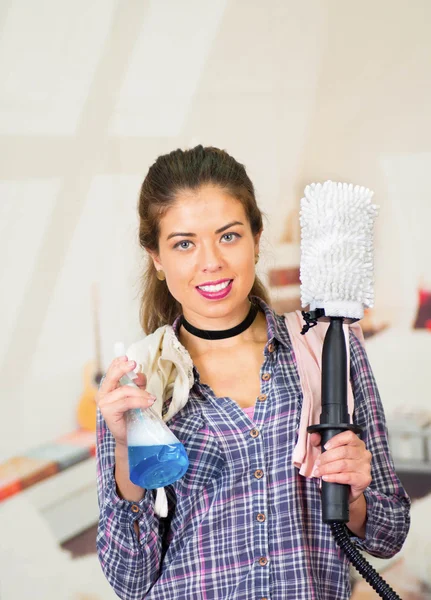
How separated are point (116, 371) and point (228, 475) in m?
0.28

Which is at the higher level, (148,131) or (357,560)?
(148,131)

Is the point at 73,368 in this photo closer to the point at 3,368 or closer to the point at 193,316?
the point at 3,368

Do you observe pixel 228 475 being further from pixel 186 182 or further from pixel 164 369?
pixel 186 182

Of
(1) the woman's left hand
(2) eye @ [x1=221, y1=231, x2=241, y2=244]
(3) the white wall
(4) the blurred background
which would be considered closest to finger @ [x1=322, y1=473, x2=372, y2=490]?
(1) the woman's left hand

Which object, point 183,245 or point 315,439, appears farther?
point 183,245

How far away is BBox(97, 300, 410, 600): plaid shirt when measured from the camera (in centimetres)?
120

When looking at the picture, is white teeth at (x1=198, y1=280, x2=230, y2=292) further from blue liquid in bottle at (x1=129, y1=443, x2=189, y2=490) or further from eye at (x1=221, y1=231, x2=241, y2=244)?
blue liquid in bottle at (x1=129, y1=443, x2=189, y2=490)

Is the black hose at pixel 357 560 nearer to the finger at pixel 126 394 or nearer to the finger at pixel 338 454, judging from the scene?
the finger at pixel 338 454

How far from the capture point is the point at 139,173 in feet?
7.31

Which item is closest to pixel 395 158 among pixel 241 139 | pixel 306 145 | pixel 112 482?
pixel 306 145

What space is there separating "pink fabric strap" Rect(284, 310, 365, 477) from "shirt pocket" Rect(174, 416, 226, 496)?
132 millimetres

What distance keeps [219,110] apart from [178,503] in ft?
4.45

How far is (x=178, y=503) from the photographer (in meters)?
1.25

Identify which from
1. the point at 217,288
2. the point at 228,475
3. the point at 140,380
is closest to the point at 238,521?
the point at 228,475
